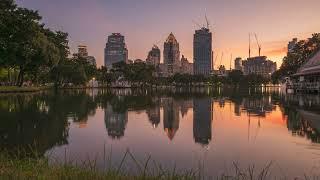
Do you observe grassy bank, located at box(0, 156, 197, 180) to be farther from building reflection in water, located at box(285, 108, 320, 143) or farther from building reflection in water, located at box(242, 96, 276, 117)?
building reflection in water, located at box(242, 96, 276, 117)

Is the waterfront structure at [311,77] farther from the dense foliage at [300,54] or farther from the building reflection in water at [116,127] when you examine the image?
the building reflection in water at [116,127]

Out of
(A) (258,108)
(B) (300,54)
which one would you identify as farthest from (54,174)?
(B) (300,54)

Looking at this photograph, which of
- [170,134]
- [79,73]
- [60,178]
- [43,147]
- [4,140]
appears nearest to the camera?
[60,178]

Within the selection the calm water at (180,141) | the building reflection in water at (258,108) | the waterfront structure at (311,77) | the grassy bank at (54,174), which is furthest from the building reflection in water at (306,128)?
the waterfront structure at (311,77)

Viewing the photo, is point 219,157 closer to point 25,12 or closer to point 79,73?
point 25,12

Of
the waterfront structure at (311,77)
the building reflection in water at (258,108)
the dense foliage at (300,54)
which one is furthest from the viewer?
the dense foliage at (300,54)

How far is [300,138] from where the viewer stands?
2130 cm

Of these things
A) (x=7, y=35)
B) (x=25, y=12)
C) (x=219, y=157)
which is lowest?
(x=219, y=157)

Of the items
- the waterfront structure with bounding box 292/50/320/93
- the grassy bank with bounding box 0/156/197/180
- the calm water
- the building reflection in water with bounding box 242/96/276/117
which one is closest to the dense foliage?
the waterfront structure with bounding box 292/50/320/93

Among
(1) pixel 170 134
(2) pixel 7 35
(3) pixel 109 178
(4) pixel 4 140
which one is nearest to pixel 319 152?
(1) pixel 170 134

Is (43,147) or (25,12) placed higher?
(25,12)

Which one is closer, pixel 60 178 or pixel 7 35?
pixel 60 178

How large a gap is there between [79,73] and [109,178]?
122796mm

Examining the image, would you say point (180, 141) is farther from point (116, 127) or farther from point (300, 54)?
point (300, 54)
